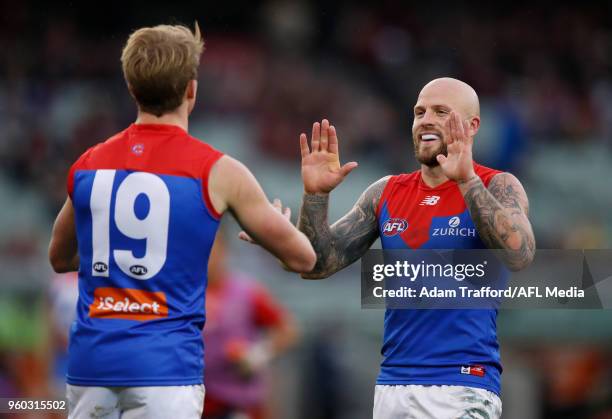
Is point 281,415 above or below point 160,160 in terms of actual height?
below

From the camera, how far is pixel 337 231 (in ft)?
18.2

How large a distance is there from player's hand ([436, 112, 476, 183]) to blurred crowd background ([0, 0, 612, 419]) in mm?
5625

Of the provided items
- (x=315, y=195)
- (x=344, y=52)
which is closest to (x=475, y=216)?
(x=315, y=195)

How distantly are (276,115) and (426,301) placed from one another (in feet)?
31.5

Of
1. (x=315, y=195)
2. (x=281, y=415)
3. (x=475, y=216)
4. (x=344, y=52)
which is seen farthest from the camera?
(x=344, y=52)

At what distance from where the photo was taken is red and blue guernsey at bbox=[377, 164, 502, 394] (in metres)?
4.95

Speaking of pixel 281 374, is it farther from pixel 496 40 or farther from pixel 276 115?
pixel 496 40

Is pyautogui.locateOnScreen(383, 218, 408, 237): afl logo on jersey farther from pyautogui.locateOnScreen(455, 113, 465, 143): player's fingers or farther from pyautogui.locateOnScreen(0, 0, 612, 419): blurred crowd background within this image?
pyautogui.locateOnScreen(0, 0, 612, 419): blurred crowd background

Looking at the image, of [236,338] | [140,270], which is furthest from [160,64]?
[236,338]

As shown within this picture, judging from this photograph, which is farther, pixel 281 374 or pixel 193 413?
pixel 281 374

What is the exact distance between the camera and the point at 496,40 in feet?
51.2

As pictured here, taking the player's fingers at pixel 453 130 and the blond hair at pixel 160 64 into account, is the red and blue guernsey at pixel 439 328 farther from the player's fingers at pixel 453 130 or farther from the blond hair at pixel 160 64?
the blond hair at pixel 160 64

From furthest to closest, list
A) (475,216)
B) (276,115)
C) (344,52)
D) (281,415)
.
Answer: (344,52)
(276,115)
(281,415)
(475,216)

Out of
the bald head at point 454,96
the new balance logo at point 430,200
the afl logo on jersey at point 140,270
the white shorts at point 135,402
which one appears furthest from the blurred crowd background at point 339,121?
the afl logo on jersey at point 140,270
